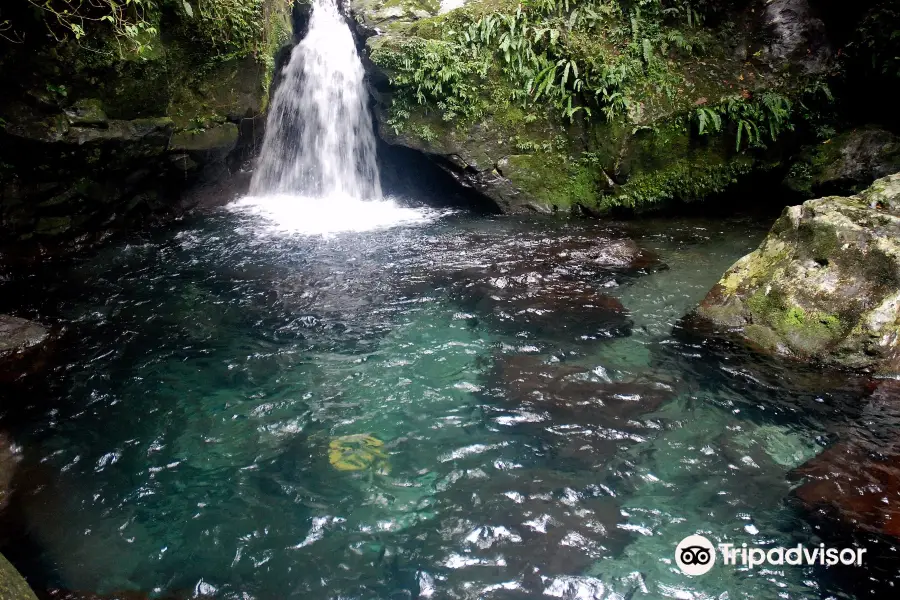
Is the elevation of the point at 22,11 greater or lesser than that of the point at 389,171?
greater

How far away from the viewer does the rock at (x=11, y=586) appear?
258 centimetres

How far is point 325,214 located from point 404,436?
8.22 metres

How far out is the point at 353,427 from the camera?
4855 millimetres

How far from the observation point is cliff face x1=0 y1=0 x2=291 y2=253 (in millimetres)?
7973

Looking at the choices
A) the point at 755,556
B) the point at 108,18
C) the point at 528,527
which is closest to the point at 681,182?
the point at 755,556

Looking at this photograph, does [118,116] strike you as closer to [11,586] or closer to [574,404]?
[11,586]

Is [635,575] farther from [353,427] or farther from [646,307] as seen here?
[646,307]

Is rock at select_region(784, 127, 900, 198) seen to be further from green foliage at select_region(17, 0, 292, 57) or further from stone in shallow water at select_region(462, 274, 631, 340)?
green foliage at select_region(17, 0, 292, 57)

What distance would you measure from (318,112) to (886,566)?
1376cm

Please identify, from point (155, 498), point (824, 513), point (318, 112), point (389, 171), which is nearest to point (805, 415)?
point (824, 513)

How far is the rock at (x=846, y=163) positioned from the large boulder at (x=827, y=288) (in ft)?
12.1

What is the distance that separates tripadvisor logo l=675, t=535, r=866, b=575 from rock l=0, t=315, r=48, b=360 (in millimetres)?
7487

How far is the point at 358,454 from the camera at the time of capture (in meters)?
4.52

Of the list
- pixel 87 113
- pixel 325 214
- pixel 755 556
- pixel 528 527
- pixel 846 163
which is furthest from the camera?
pixel 325 214
